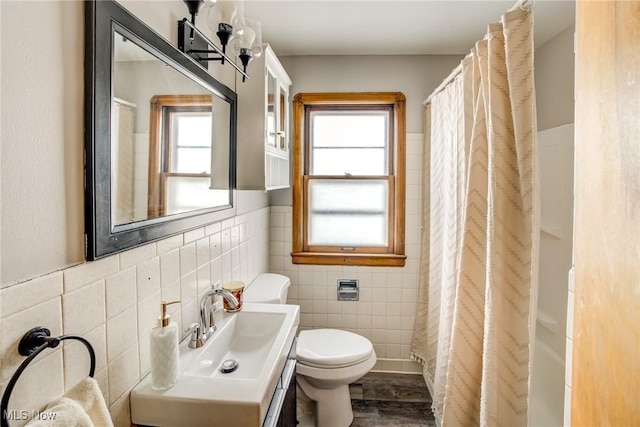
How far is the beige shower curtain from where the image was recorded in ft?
3.88

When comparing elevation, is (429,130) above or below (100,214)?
above

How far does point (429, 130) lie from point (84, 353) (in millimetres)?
2291

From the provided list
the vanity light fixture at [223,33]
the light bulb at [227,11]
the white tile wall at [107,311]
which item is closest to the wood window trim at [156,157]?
the white tile wall at [107,311]

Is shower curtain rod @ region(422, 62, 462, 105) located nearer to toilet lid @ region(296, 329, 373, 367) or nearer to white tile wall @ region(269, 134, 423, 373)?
white tile wall @ region(269, 134, 423, 373)

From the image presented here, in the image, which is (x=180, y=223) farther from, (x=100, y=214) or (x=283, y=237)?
(x=283, y=237)

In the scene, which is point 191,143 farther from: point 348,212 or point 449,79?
point 348,212

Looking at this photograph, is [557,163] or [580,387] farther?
[557,163]

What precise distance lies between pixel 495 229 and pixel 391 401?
1.60 meters

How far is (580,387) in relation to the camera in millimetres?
618

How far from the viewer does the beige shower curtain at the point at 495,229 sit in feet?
3.88

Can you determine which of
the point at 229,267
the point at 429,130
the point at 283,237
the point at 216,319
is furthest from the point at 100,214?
the point at 429,130

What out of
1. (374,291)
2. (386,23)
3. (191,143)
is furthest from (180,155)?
(374,291)

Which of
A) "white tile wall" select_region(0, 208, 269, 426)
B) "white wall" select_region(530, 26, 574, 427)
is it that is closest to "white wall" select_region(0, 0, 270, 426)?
"white tile wall" select_region(0, 208, 269, 426)

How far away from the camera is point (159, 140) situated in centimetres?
115
